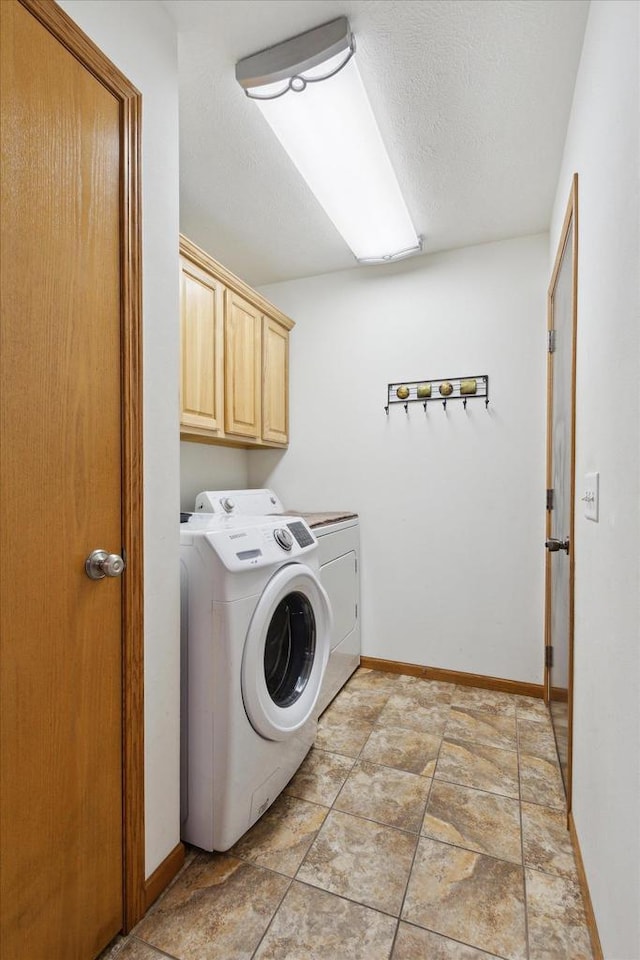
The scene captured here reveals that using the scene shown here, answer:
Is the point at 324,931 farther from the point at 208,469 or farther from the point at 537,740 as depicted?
the point at 208,469

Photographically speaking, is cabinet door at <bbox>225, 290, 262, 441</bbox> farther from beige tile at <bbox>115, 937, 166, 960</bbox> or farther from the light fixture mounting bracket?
beige tile at <bbox>115, 937, 166, 960</bbox>

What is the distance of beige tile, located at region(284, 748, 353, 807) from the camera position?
167 cm

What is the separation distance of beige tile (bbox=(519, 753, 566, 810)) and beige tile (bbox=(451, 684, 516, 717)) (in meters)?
0.39

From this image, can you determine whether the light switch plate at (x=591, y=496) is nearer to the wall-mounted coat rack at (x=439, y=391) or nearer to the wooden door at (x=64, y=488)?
the wooden door at (x=64, y=488)

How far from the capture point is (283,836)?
1469 millimetres

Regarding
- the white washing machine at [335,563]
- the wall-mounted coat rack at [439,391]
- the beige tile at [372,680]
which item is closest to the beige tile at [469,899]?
the white washing machine at [335,563]

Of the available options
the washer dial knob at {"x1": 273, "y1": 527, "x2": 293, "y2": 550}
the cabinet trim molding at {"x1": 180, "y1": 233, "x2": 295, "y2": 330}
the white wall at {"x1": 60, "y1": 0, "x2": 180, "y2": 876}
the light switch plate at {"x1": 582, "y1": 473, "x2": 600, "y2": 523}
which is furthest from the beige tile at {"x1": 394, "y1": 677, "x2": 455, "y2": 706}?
the cabinet trim molding at {"x1": 180, "y1": 233, "x2": 295, "y2": 330}

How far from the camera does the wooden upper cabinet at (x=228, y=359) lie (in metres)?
2.05

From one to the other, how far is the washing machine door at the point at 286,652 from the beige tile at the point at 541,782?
34.0 inches

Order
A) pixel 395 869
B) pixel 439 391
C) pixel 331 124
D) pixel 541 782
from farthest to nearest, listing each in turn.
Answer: pixel 439 391, pixel 541 782, pixel 331 124, pixel 395 869

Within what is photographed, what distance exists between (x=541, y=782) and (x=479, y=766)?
22 centimetres

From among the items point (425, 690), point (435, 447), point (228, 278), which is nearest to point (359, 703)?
point (425, 690)

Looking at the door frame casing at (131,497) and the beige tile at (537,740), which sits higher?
the door frame casing at (131,497)

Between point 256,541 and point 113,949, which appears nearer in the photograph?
point 113,949
